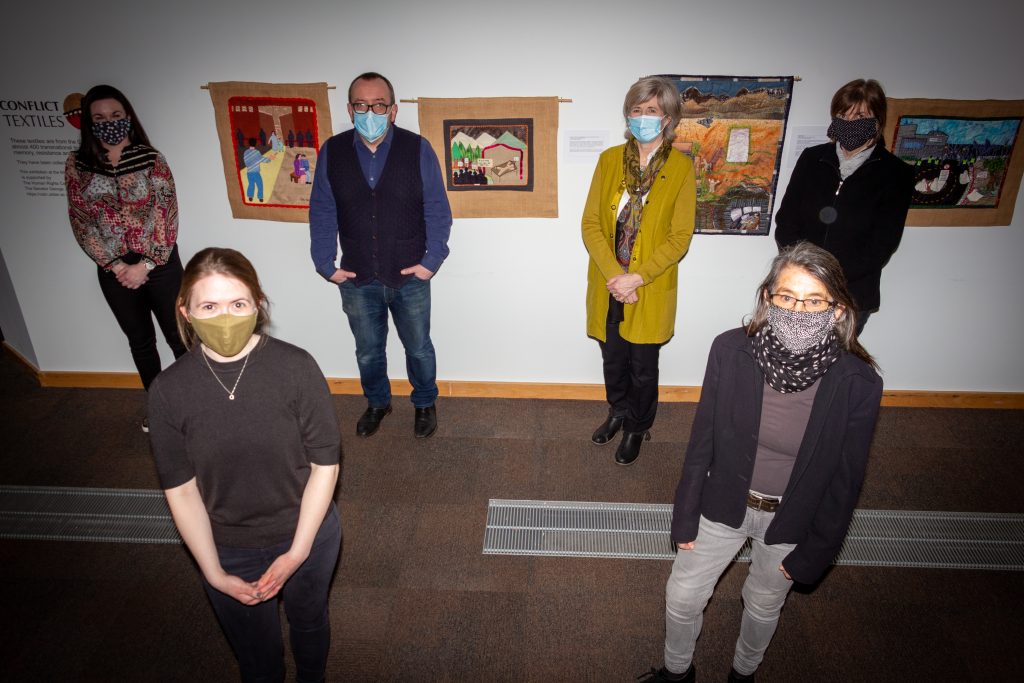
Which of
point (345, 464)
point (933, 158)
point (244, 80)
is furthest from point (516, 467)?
point (933, 158)

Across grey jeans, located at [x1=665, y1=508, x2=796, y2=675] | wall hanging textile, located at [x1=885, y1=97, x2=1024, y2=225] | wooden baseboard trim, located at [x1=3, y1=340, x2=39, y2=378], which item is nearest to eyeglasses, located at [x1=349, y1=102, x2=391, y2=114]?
grey jeans, located at [x1=665, y1=508, x2=796, y2=675]

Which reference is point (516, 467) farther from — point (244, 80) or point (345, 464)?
point (244, 80)

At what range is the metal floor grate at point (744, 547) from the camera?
2893 millimetres

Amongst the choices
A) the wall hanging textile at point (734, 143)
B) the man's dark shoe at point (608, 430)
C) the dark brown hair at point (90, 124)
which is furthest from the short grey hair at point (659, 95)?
the dark brown hair at point (90, 124)

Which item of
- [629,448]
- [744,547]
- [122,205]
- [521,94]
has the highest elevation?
[521,94]

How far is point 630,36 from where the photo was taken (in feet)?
10.9

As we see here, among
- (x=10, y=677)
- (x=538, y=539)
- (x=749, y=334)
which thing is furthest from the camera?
(x=538, y=539)

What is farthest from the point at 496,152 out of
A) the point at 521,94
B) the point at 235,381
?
the point at 235,381

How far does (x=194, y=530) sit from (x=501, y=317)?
8.34ft

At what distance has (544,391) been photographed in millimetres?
4203

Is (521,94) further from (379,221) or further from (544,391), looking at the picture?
(544,391)

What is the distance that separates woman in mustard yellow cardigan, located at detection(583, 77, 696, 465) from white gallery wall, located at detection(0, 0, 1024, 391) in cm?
52

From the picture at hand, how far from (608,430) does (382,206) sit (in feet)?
5.89

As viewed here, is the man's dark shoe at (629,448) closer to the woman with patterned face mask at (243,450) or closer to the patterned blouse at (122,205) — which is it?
the woman with patterned face mask at (243,450)
